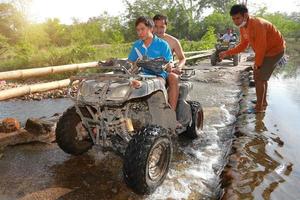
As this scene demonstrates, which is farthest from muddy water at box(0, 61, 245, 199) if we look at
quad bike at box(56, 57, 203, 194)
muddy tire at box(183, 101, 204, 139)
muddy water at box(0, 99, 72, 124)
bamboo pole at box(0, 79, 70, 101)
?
muddy water at box(0, 99, 72, 124)

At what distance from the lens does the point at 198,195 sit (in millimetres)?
3484

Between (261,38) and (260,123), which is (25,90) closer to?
(260,123)

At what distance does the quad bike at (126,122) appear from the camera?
326cm

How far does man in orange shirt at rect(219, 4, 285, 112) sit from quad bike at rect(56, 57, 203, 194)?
2392mm

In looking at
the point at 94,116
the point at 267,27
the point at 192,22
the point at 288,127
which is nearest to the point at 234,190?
the point at 94,116

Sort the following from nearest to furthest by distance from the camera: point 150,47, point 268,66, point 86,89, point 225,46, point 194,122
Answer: point 86,89, point 150,47, point 194,122, point 268,66, point 225,46

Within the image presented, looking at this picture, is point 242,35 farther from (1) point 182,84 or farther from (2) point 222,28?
(2) point 222,28

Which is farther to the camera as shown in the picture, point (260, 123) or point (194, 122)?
point (260, 123)

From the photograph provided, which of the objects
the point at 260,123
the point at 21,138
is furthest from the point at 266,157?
the point at 21,138

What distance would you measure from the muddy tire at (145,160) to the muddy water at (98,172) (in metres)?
0.17

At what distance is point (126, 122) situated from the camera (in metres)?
3.68

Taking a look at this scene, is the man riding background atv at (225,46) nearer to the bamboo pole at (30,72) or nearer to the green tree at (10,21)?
the bamboo pole at (30,72)

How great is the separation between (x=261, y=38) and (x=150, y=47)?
2.76m

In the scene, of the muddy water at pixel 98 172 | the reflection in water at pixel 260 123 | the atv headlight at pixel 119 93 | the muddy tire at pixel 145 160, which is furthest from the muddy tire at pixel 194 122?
the atv headlight at pixel 119 93
